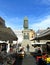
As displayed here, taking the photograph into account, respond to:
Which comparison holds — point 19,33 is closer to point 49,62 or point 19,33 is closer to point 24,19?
point 24,19

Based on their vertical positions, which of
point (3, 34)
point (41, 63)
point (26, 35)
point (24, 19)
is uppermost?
point (24, 19)

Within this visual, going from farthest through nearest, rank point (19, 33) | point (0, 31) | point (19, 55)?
point (19, 33), point (19, 55), point (0, 31)

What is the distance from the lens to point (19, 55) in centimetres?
2944

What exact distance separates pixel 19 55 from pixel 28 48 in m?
24.1

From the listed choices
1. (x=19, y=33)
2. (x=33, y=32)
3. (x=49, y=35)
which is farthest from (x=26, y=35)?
(x=49, y=35)

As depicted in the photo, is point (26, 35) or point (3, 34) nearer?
point (3, 34)

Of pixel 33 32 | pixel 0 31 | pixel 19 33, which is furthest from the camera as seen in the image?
pixel 33 32

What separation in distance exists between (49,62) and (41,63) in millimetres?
3471

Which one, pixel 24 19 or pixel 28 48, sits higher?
pixel 24 19

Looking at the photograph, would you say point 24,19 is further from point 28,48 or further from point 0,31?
point 0,31

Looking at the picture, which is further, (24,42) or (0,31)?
(24,42)

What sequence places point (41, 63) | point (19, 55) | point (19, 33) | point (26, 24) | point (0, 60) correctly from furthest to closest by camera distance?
1. point (19, 33)
2. point (26, 24)
3. point (19, 55)
4. point (41, 63)
5. point (0, 60)

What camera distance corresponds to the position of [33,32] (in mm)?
88688

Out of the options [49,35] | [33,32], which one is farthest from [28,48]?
[49,35]
